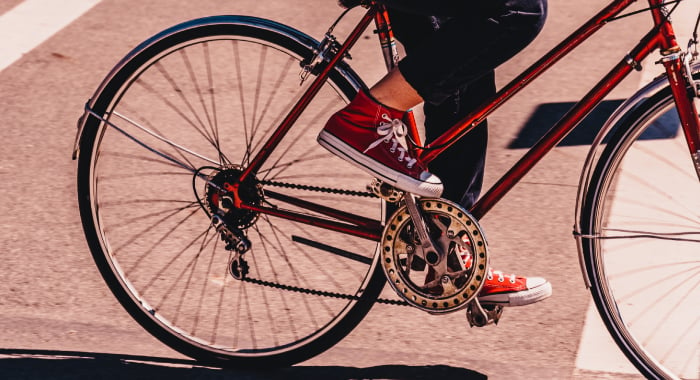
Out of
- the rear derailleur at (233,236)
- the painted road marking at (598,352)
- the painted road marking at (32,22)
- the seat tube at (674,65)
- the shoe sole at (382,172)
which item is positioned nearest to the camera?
the seat tube at (674,65)

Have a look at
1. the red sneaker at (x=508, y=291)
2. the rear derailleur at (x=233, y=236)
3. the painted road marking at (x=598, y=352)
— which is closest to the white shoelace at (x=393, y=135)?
the red sneaker at (x=508, y=291)

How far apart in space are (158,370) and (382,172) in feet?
3.61

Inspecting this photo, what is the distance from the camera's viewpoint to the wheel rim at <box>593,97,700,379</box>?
3.48m

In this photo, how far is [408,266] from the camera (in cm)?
346

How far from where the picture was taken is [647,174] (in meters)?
5.17

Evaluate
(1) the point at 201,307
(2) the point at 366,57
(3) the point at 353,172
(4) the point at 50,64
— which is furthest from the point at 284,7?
(1) the point at 201,307

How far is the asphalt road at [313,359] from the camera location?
12.5 feet

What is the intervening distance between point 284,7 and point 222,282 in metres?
3.46

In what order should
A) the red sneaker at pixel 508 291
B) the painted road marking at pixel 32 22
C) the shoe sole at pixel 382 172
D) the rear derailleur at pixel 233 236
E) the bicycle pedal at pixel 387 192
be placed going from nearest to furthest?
1. the shoe sole at pixel 382 172
2. the bicycle pedal at pixel 387 192
3. the red sneaker at pixel 508 291
4. the rear derailleur at pixel 233 236
5. the painted road marking at pixel 32 22

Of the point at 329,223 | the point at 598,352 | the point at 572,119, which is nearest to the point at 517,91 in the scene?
the point at 572,119

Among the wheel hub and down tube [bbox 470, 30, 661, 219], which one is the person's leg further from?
the wheel hub

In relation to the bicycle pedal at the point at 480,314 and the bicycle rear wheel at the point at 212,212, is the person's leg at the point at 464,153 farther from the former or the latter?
the bicycle rear wheel at the point at 212,212

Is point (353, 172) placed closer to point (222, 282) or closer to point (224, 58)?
point (222, 282)

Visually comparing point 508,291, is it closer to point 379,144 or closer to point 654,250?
point 379,144
